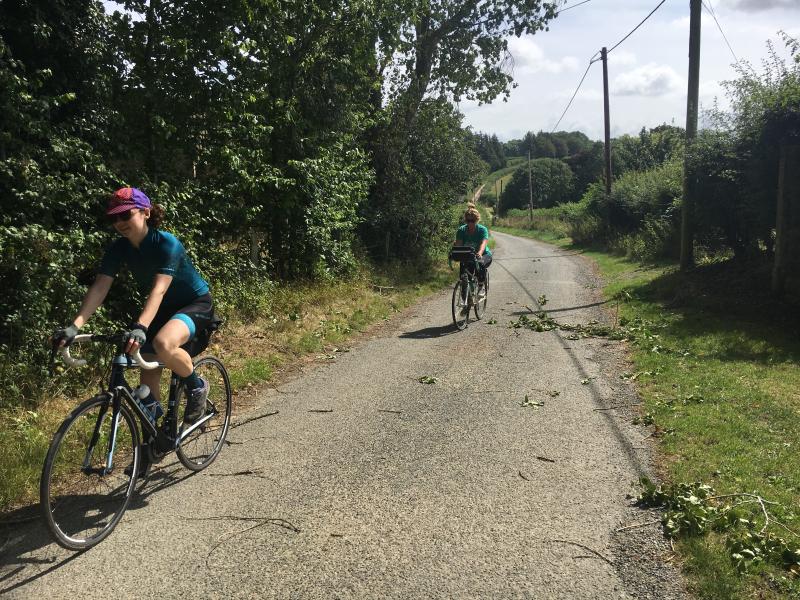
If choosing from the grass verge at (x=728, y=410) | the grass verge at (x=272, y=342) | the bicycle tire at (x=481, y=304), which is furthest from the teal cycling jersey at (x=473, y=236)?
the grass verge at (x=728, y=410)

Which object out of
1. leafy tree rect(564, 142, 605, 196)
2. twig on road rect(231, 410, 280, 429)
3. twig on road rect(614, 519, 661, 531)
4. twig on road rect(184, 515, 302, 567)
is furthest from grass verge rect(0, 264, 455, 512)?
leafy tree rect(564, 142, 605, 196)

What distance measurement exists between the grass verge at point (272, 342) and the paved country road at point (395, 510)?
23.1 inches

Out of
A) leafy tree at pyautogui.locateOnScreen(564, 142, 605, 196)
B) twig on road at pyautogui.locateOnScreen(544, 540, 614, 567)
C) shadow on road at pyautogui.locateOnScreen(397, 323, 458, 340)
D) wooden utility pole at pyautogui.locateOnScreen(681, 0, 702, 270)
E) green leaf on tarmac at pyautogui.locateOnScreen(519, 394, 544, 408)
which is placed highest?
leafy tree at pyautogui.locateOnScreen(564, 142, 605, 196)

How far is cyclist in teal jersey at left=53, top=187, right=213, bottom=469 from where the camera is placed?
3.61 meters

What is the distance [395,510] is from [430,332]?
647 cm

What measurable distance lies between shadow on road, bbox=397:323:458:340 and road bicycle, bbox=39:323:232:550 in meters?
5.87

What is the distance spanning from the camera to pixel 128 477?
395 centimetres

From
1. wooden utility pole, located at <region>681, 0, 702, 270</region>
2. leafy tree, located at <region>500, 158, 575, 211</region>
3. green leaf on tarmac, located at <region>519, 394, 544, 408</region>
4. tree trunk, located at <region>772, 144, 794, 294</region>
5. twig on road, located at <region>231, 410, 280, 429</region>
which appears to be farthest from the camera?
leafy tree, located at <region>500, 158, 575, 211</region>

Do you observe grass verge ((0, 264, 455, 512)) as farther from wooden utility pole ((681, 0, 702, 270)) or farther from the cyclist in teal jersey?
wooden utility pole ((681, 0, 702, 270))

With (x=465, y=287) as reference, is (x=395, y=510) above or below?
below

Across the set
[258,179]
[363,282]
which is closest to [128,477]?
[258,179]

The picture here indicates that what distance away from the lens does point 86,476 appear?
3729 millimetres

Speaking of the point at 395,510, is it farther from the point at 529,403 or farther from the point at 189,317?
the point at 529,403

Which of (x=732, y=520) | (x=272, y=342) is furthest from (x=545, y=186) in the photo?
(x=732, y=520)
